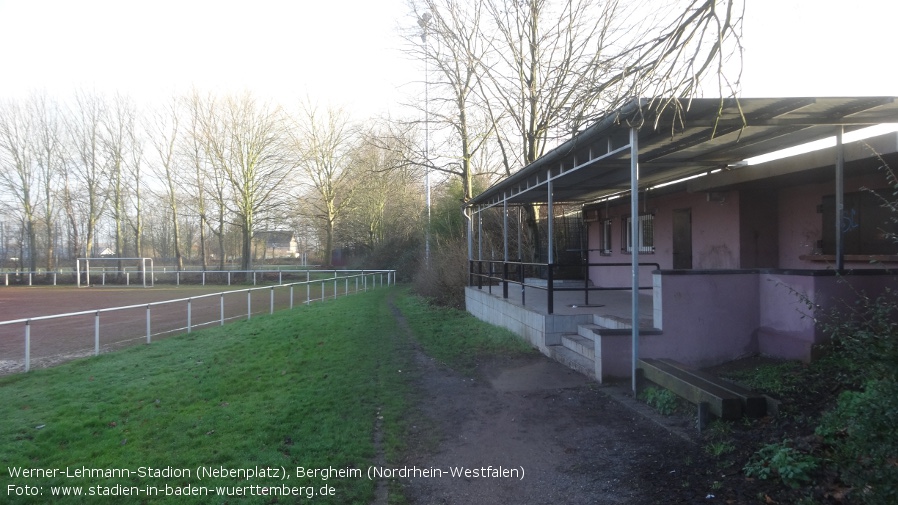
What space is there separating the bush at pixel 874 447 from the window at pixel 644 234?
10.5 metres

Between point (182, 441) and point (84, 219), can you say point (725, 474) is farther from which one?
point (84, 219)

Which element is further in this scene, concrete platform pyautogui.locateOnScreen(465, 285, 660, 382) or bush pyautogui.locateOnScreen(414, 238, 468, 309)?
bush pyautogui.locateOnScreen(414, 238, 468, 309)

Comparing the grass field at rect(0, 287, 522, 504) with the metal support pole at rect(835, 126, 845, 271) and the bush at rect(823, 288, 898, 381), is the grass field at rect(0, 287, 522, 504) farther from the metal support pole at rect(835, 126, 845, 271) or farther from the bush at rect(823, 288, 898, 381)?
the metal support pole at rect(835, 126, 845, 271)

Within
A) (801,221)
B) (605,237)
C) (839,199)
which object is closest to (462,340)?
(801,221)

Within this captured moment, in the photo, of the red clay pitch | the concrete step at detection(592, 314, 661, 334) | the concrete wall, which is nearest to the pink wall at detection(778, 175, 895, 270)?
the concrete step at detection(592, 314, 661, 334)

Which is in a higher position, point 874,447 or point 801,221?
point 801,221

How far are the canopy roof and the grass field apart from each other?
135 inches

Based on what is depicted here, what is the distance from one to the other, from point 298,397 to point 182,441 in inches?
70.1

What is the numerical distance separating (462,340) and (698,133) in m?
5.77

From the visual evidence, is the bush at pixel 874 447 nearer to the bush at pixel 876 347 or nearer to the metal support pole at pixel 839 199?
the bush at pixel 876 347

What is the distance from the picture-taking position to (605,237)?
651 inches

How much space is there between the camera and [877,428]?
326 centimetres

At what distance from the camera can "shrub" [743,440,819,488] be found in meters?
3.84

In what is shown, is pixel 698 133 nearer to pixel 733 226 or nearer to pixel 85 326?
pixel 733 226
